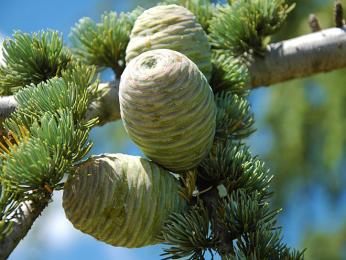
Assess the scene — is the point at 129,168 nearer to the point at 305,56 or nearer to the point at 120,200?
the point at 120,200

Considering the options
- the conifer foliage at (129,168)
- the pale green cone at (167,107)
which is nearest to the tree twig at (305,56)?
the conifer foliage at (129,168)

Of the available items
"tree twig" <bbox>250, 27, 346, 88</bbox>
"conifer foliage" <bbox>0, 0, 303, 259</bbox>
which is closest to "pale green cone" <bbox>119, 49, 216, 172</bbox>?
"conifer foliage" <bbox>0, 0, 303, 259</bbox>

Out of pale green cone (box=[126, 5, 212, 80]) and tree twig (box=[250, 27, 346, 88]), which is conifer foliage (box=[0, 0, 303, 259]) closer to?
pale green cone (box=[126, 5, 212, 80])

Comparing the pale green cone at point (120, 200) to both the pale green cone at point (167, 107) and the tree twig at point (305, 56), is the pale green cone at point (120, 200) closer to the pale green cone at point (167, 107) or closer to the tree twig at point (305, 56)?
the pale green cone at point (167, 107)

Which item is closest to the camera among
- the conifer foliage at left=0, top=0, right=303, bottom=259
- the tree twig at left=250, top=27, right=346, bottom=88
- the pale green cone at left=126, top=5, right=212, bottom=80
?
the conifer foliage at left=0, top=0, right=303, bottom=259

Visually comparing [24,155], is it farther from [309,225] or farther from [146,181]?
[309,225]

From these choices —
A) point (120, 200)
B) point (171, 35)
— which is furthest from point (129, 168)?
point (171, 35)
